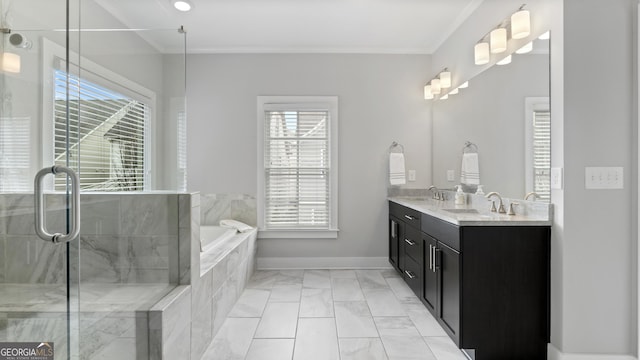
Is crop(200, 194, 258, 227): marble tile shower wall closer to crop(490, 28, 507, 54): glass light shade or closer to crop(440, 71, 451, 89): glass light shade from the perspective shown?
crop(440, 71, 451, 89): glass light shade

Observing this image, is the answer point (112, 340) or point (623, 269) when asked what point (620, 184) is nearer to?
point (623, 269)

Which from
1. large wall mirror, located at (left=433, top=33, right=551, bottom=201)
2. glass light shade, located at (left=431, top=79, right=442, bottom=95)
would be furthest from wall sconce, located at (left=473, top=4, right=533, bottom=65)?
glass light shade, located at (left=431, top=79, right=442, bottom=95)

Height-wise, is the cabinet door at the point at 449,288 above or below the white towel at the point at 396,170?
below

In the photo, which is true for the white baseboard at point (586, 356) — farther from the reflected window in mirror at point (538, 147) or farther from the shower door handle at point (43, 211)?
the shower door handle at point (43, 211)

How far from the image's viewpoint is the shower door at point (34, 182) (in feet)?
4.54

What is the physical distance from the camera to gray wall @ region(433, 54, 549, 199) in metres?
2.32

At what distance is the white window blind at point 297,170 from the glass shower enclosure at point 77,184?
82.5 inches

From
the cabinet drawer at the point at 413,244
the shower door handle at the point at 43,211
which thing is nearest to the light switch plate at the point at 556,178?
the cabinet drawer at the point at 413,244

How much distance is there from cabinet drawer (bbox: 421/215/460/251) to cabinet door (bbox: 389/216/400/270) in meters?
0.86

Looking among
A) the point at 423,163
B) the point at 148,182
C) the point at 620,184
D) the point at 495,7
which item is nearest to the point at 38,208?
the point at 148,182

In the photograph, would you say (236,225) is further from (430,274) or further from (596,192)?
(596,192)

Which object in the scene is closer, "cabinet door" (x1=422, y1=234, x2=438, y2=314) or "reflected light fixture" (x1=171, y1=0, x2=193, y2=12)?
"cabinet door" (x1=422, y1=234, x2=438, y2=314)

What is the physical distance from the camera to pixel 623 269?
1.96 m

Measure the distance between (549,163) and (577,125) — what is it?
26 centimetres
